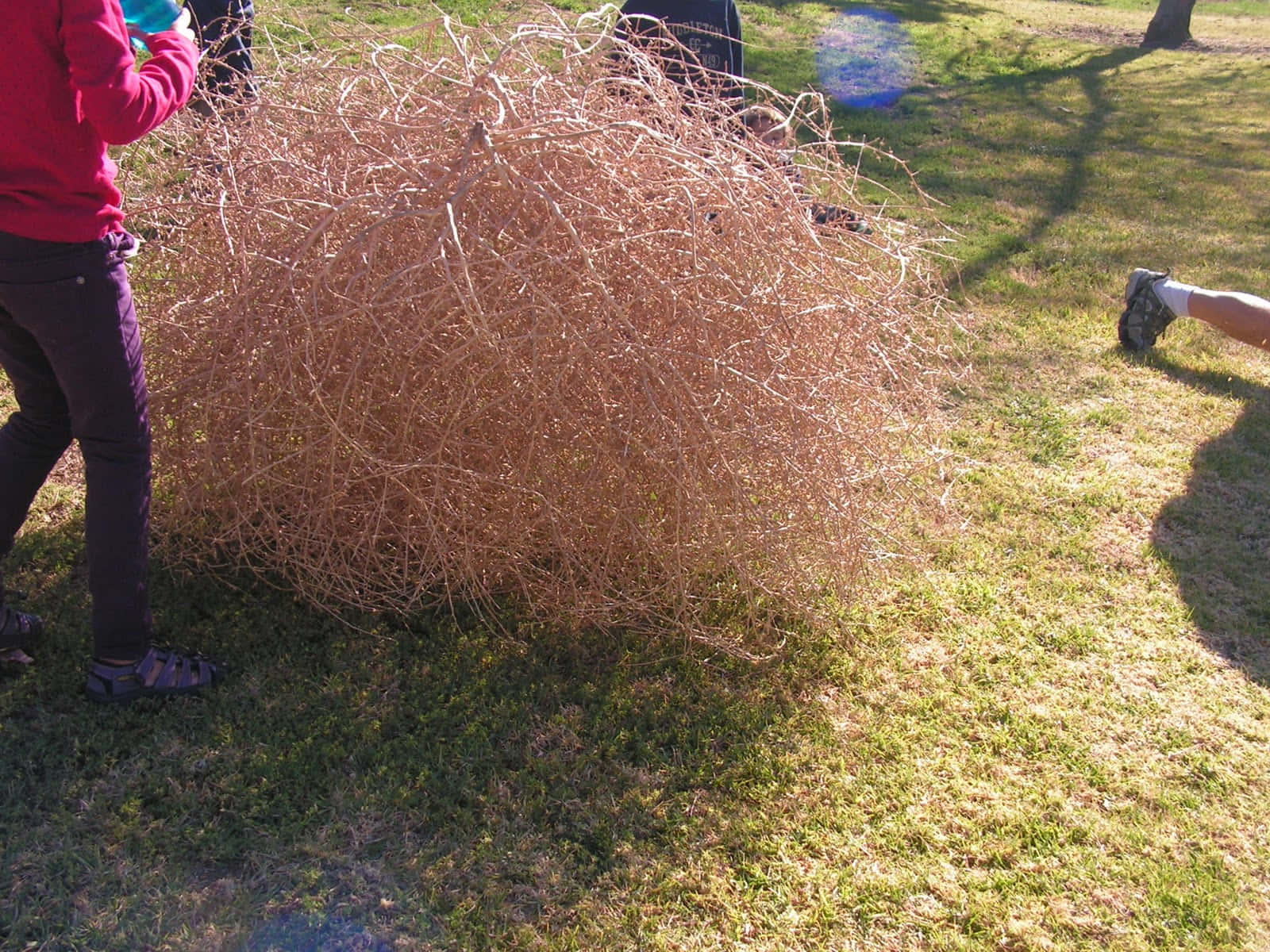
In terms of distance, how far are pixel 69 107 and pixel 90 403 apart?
61 cm

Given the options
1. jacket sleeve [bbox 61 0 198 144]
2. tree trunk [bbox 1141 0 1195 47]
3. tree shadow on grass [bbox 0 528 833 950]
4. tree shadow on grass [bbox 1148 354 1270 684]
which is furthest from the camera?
tree trunk [bbox 1141 0 1195 47]

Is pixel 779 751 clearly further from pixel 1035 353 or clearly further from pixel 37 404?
pixel 1035 353

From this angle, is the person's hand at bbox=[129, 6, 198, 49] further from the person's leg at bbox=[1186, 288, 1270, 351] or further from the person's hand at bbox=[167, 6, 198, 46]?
the person's leg at bbox=[1186, 288, 1270, 351]

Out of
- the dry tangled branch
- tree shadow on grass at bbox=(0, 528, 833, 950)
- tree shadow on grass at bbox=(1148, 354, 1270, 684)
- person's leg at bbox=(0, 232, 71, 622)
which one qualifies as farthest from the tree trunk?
person's leg at bbox=(0, 232, 71, 622)

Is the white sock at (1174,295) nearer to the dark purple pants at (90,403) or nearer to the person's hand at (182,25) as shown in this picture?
the person's hand at (182,25)

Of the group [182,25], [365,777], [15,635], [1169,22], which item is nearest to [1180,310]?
[365,777]

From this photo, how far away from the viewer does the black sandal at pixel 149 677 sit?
2.40 m

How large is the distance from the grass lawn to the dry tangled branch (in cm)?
26

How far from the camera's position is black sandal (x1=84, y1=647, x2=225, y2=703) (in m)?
2.40

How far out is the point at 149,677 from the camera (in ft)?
7.96

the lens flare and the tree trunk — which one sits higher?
the tree trunk

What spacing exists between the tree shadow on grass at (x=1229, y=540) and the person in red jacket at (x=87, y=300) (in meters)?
2.99

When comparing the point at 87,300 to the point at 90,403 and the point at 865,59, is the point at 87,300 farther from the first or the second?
the point at 865,59

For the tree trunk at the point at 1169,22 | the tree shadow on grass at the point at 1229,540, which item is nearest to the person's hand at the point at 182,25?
the tree shadow on grass at the point at 1229,540
